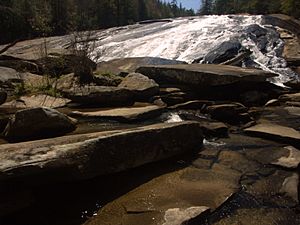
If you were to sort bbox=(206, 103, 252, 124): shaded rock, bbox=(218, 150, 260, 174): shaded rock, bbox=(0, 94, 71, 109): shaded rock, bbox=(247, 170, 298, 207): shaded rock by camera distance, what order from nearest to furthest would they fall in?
bbox=(247, 170, 298, 207): shaded rock < bbox=(218, 150, 260, 174): shaded rock < bbox=(206, 103, 252, 124): shaded rock < bbox=(0, 94, 71, 109): shaded rock

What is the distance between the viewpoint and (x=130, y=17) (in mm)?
54719

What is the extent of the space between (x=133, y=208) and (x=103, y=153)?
0.70 m

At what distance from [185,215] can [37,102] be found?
5.24m

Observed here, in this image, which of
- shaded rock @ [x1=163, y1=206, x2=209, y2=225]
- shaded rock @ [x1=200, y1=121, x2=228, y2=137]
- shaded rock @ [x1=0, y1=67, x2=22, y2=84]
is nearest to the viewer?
shaded rock @ [x1=163, y1=206, x2=209, y2=225]

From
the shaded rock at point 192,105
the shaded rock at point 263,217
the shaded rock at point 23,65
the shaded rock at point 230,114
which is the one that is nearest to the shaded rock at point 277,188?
the shaded rock at point 263,217

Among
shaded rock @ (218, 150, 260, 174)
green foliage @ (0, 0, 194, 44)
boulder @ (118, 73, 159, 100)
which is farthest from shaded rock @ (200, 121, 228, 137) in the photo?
green foliage @ (0, 0, 194, 44)

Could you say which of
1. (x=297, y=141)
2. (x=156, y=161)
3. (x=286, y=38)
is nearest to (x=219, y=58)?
(x=286, y=38)

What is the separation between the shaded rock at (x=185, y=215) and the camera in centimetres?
347

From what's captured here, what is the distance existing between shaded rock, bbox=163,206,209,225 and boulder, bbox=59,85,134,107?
168 inches

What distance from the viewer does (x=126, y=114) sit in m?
6.62

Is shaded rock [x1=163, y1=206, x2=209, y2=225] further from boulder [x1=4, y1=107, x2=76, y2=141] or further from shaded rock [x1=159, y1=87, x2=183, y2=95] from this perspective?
shaded rock [x1=159, y1=87, x2=183, y2=95]

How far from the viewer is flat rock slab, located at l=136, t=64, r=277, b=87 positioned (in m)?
8.56

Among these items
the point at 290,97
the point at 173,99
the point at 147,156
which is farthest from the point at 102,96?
the point at 290,97

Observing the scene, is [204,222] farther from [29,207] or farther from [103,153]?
[29,207]
